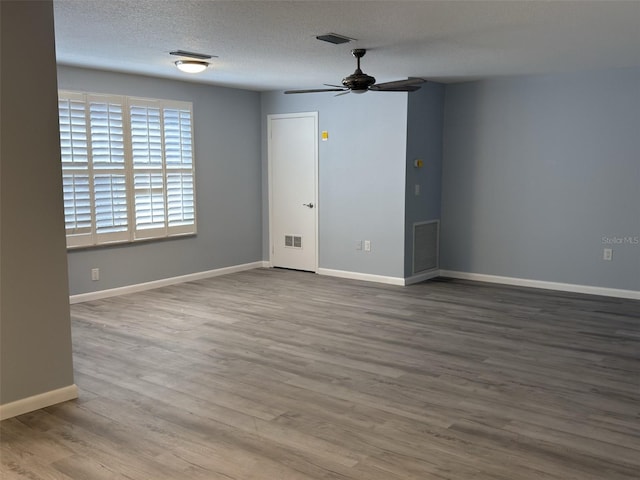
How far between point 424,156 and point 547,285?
2.02m

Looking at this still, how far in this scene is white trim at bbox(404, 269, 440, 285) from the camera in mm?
6993

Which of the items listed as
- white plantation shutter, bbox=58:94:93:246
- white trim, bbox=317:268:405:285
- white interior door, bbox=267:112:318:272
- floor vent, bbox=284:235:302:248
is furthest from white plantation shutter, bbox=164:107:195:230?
white trim, bbox=317:268:405:285

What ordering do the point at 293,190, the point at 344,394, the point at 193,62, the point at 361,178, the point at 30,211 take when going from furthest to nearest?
the point at 293,190 < the point at 361,178 < the point at 193,62 < the point at 344,394 < the point at 30,211

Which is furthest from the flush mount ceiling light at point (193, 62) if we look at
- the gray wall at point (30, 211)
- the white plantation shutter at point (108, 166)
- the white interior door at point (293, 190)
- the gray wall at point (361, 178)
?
the white interior door at point (293, 190)

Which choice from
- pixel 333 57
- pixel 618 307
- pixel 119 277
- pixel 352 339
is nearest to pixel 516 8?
pixel 333 57

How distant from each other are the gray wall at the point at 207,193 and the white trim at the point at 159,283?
0.05m

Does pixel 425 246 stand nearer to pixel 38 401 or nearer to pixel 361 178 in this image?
pixel 361 178

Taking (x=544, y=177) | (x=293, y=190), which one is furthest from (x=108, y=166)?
(x=544, y=177)

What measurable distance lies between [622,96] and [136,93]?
5067 mm

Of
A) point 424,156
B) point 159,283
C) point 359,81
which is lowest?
point 159,283

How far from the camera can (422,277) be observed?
7.21 metres

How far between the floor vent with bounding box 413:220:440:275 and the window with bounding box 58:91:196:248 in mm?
2674

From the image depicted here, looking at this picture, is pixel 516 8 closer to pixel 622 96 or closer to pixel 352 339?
pixel 352 339

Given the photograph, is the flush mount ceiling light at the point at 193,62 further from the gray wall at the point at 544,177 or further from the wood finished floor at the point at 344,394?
the gray wall at the point at 544,177
